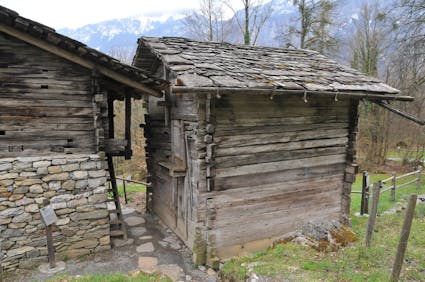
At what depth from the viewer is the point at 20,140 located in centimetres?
577

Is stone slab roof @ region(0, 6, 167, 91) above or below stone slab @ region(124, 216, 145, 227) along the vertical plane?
above

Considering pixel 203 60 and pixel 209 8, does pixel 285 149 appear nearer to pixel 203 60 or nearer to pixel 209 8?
pixel 203 60

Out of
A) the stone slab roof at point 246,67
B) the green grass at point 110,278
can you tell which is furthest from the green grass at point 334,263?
the stone slab roof at point 246,67

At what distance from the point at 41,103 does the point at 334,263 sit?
6230 millimetres

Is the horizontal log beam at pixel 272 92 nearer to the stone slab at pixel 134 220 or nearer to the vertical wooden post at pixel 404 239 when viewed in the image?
the vertical wooden post at pixel 404 239

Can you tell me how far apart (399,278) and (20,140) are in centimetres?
697

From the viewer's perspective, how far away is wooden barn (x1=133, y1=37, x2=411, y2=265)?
5.94m

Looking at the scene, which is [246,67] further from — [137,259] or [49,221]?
[49,221]

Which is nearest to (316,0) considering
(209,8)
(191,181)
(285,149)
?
(209,8)

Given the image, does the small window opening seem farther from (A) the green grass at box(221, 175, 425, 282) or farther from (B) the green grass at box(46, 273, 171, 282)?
(A) the green grass at box(221, 175, 425, 282)

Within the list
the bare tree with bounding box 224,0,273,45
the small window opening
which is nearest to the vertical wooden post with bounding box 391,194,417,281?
the small window opening

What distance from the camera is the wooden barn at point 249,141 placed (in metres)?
5.94

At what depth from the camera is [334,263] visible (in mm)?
5316

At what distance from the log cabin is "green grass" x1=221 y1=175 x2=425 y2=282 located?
315 centimetres
